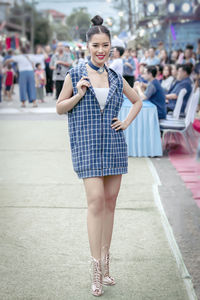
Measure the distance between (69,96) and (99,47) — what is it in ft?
1.20

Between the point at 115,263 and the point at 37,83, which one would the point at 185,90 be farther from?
the point at 37,83

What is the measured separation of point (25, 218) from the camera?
16.0 feet

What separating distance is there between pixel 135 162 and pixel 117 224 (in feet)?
10.1

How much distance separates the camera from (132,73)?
15.6 m

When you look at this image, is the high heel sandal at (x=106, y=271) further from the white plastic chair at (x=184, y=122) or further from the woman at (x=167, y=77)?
the woman at (x=167, y=77)

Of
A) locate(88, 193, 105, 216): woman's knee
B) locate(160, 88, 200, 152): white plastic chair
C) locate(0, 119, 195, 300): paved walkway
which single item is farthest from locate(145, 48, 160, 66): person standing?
locate(88, 193, 105, 216): woman's knee

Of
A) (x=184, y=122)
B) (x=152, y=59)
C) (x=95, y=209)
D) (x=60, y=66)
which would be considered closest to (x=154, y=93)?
(x=184, y=122)

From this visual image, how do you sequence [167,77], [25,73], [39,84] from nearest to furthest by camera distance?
[167,77] → [25,73] → [39,84]

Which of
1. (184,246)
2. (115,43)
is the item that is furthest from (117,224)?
(115,43)

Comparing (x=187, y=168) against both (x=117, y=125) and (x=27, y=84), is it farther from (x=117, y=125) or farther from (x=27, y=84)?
(x=27, y=84)

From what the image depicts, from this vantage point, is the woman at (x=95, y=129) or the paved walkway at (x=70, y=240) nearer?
the woman at (x=95, y=129)

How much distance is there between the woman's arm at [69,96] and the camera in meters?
3.06

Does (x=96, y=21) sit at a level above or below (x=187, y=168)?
above

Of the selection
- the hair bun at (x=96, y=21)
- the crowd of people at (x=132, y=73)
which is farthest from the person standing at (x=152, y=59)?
the hair bun at (x=96, y=21)
